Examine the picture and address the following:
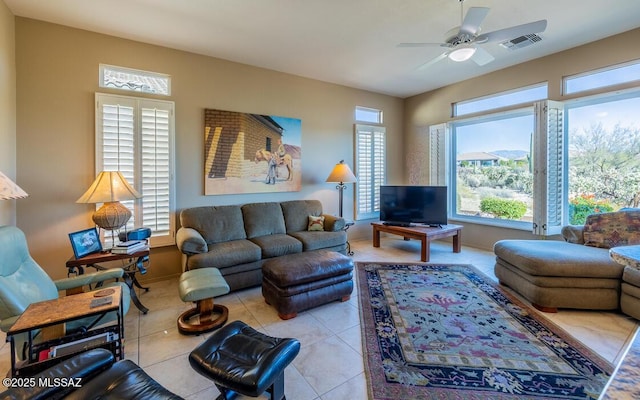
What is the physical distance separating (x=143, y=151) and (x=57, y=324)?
2407 mm

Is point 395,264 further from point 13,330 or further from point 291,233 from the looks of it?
point 13,330

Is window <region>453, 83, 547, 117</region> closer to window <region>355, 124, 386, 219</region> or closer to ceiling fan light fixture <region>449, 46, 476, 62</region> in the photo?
window <region>355, 124, 386, 219</region>

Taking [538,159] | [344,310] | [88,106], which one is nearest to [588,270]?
[538,159]

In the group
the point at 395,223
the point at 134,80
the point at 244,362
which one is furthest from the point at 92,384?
the point at 395,223

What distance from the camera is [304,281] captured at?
269 centimetres

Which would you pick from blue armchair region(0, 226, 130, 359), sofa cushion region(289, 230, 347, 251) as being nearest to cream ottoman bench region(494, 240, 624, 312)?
sofa cushion region(289, 230, 347, 251)

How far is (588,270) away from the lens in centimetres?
267

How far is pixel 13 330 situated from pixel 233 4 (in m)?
3.00

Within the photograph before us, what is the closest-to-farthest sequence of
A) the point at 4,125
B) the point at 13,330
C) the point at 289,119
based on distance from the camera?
the point at 13,330, the point at 4,125, the point at 289,119

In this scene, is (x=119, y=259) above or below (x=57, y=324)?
above

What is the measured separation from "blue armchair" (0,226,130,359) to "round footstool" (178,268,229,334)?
0.45 metres

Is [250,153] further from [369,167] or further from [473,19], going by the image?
[473,19]

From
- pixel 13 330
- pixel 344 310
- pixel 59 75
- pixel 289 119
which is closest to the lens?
pixel 13 330

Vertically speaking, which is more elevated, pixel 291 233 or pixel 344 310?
pixel 291 233
